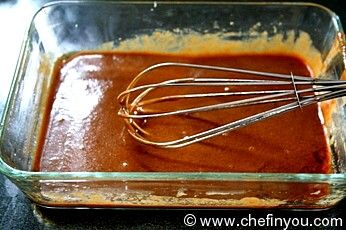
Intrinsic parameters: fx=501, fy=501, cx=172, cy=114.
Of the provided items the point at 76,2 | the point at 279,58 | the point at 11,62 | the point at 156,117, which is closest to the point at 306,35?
the point at 279,58

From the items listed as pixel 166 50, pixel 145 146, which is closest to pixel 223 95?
pixel 145 146

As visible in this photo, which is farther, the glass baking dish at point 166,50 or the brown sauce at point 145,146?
the brown sauce at point 145,146

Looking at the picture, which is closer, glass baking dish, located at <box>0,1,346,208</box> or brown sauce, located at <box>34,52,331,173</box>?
glass baking dish, located at <box>0,1,346,208</box>

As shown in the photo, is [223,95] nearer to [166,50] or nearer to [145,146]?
[145,146]
